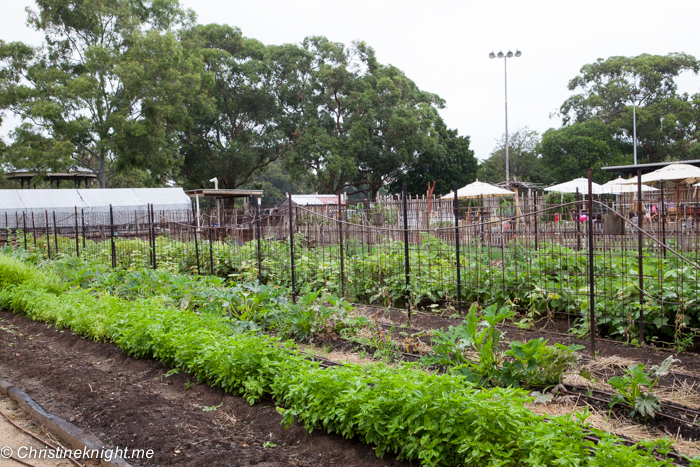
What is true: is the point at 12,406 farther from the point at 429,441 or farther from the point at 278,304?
the point at 429,441

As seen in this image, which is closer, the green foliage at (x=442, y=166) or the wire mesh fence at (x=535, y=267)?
Answer: the wire mesh fence at (x=535, y=267)

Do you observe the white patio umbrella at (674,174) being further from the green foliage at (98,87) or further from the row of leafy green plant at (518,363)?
the green foliage at (98,87)

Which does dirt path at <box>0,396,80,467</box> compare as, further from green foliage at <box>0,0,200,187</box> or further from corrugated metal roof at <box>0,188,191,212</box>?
green foliage at <box>0,0,200,187</box>

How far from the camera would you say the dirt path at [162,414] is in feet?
11.6

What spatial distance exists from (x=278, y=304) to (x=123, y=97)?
31702mm

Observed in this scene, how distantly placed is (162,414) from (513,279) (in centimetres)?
469

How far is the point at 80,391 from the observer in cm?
494

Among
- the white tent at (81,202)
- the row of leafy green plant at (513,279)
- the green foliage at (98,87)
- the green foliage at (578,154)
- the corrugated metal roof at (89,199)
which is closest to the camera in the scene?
the row of leafy green plant at (513,279)

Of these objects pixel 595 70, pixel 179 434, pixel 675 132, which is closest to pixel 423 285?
pixel 179 434

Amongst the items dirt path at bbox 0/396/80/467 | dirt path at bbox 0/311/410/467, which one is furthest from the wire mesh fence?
dirt path at bbox 0/396/80/467

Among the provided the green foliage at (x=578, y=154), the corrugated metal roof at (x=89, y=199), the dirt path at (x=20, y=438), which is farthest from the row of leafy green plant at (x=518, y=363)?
the green foliage at (x=578, y=154)

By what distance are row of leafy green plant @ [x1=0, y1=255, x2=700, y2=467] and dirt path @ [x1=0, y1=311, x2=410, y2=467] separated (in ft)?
0.42

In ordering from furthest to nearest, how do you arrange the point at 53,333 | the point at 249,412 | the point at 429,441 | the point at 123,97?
the point at 123,97
the point at 53,333
the point at 249,412
the point at 429,441

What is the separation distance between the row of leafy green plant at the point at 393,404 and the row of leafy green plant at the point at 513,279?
2.27 metres
